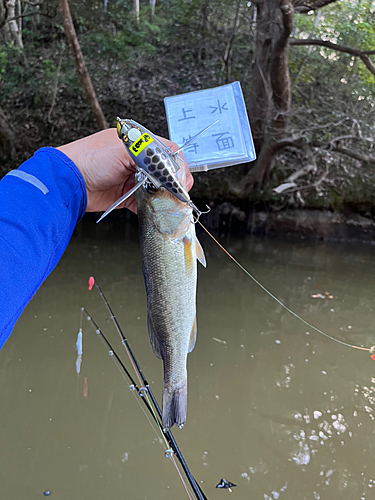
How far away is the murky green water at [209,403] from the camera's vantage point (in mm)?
2971

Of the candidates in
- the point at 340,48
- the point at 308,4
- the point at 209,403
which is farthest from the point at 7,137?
the point at 209,403

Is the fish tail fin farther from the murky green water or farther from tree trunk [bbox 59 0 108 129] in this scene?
tree trunk [bbox 59 0 108 129]

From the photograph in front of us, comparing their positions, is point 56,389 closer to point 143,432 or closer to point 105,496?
point 143,432

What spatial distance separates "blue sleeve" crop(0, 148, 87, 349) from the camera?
34.8 inches

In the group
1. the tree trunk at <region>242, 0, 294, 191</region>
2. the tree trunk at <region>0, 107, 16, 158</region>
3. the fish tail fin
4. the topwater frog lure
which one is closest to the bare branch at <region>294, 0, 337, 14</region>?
the tree trunk at <region>242, 0, 294, 191</region>

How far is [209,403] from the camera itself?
378 centimetres

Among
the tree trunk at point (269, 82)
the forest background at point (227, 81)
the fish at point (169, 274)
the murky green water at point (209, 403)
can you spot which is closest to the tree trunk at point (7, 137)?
the forest background at point (227, 81)

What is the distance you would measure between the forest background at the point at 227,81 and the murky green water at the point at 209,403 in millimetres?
3650

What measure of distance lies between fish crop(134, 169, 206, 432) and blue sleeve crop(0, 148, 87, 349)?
25 centimetres

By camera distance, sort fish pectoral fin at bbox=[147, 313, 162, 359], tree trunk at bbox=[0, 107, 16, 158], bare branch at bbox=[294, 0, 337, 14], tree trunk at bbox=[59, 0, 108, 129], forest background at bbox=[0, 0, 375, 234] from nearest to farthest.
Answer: fish pectoral fin at bbox=[147, 313, 162, 359]
tree trunk at bbox=[59, 0, 108, 129]
bare branch at bbox=[294, 0, 337, 14]
forest background at bbox=[0, 0, 375, 234]
tree trunk at bbox=[0, 107, 16, 158]

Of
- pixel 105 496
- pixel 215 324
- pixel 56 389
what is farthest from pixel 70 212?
pixel 215 324

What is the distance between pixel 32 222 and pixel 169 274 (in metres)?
0.52

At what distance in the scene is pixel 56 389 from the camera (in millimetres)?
3846

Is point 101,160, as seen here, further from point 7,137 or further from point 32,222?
point 7,137
